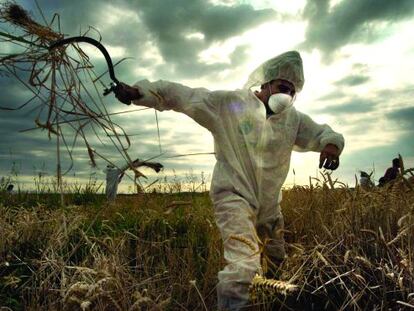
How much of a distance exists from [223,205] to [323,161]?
92cm

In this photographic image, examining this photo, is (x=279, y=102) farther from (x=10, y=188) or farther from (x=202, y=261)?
(x=10, y=188)

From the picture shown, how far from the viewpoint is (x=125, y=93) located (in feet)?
11.4

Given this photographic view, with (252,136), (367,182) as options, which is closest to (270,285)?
(252,136)

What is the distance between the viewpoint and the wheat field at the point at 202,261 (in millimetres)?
2857

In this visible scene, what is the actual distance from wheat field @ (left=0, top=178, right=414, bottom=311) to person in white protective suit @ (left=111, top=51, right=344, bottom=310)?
1.22ft

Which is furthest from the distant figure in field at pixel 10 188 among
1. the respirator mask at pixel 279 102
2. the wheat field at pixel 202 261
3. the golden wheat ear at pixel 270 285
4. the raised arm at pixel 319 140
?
the golden wheat ear at pixel 270 285

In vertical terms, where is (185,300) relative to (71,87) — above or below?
below

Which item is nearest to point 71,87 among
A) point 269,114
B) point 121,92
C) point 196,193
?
point 121,92

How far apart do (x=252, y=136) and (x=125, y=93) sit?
3.40 ft

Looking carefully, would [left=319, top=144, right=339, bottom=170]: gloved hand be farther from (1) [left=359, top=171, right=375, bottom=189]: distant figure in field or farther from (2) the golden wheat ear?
(2) the golden wheat ear

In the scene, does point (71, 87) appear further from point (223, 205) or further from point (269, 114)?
point (269, 114)

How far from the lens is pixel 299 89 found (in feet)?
14.4

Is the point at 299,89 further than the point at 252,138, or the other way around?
the point at 299,89

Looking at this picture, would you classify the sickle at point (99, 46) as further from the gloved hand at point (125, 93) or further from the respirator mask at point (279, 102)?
the respirator mask at point (279, 102)
